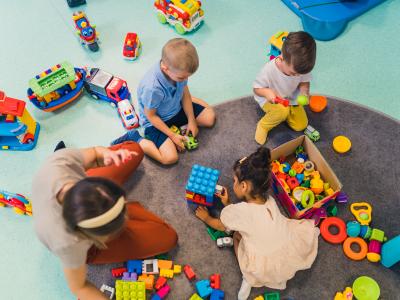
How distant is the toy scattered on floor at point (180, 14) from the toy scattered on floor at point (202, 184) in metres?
0.80

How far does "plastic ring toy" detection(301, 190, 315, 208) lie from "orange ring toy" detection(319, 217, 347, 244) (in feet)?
0.29

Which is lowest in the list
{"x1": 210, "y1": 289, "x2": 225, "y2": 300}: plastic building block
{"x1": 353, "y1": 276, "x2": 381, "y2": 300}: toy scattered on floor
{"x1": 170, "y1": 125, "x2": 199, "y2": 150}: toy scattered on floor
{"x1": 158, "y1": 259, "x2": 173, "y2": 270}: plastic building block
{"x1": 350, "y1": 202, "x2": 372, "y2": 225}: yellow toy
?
{"x1": 353, "y1": 276, "x2": 381, "y2": 300}: toy scattered on floor

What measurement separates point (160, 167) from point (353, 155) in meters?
0.74

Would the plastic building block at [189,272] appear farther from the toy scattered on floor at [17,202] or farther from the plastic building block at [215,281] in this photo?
the toy scattered on floor at [17,202]

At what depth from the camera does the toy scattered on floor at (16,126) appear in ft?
4.72

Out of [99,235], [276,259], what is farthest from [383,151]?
[99,235]

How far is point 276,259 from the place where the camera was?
1192 millimetres

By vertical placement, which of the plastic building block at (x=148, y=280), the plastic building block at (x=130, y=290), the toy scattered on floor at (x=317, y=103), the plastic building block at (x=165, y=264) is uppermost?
the plastic building block at (x=130, y=290)

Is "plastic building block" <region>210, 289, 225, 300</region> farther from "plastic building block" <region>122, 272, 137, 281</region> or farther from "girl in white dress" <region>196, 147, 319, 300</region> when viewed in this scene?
"plastic building block" <region>122, 272, 137, 281</region>

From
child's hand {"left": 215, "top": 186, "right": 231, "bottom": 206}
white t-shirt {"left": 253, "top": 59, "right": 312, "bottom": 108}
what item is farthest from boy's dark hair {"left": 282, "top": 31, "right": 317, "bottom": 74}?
child's hand {"left": 215, "top": 186, "right": 231, "bottom": 206}

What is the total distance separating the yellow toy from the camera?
1.37 meters

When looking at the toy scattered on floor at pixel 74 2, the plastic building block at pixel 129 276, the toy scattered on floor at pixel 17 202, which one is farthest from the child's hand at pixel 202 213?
the toy scattered on floor at pixel 74 2

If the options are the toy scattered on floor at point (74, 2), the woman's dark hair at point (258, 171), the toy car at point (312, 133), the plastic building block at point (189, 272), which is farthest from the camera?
the toy scattered on floor at point (74, 2)

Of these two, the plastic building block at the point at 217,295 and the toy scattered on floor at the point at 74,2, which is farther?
the toy scattered on floor at the point at 74,2
